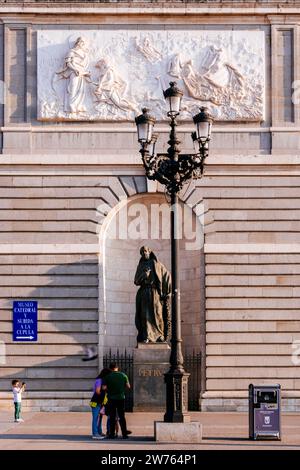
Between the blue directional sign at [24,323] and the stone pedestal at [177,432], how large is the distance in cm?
877

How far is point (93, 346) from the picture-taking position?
100 ft

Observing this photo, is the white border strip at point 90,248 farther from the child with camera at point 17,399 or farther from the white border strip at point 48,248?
the child with camera at point 17,399

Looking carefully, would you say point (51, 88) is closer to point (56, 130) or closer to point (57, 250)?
point (56, 130)

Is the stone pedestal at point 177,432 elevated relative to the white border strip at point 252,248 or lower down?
lower down

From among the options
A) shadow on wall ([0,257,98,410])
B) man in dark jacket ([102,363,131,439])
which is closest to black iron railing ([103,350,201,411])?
shadow on wall ([0,257,98,410])

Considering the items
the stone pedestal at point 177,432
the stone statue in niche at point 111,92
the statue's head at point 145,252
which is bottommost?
the stone pedestal at point 177,432

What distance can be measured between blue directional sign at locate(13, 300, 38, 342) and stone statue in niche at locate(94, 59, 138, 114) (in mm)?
5628

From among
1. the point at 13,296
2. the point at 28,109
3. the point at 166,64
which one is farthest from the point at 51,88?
the point at 13,296

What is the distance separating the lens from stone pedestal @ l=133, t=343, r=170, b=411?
29.6m

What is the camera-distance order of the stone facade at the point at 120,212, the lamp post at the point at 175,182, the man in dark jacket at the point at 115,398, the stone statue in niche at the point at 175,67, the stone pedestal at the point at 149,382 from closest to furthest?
1. the lamp post at the point at 175,182
2. the man in dark jacket at the point at 115,398
3. the stone pedestal at the point at 149,382
4. the stone facade at the point at 120,212
5. the stone statue in niche at the point at 175,67

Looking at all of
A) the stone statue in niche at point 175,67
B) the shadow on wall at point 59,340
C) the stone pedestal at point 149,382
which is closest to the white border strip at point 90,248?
the shadow on wall at point 59,340

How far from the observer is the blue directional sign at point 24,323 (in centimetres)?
3055

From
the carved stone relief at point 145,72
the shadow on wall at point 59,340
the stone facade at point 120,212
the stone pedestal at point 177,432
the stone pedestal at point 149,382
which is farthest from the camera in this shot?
the carved stone relief at point 145,72
